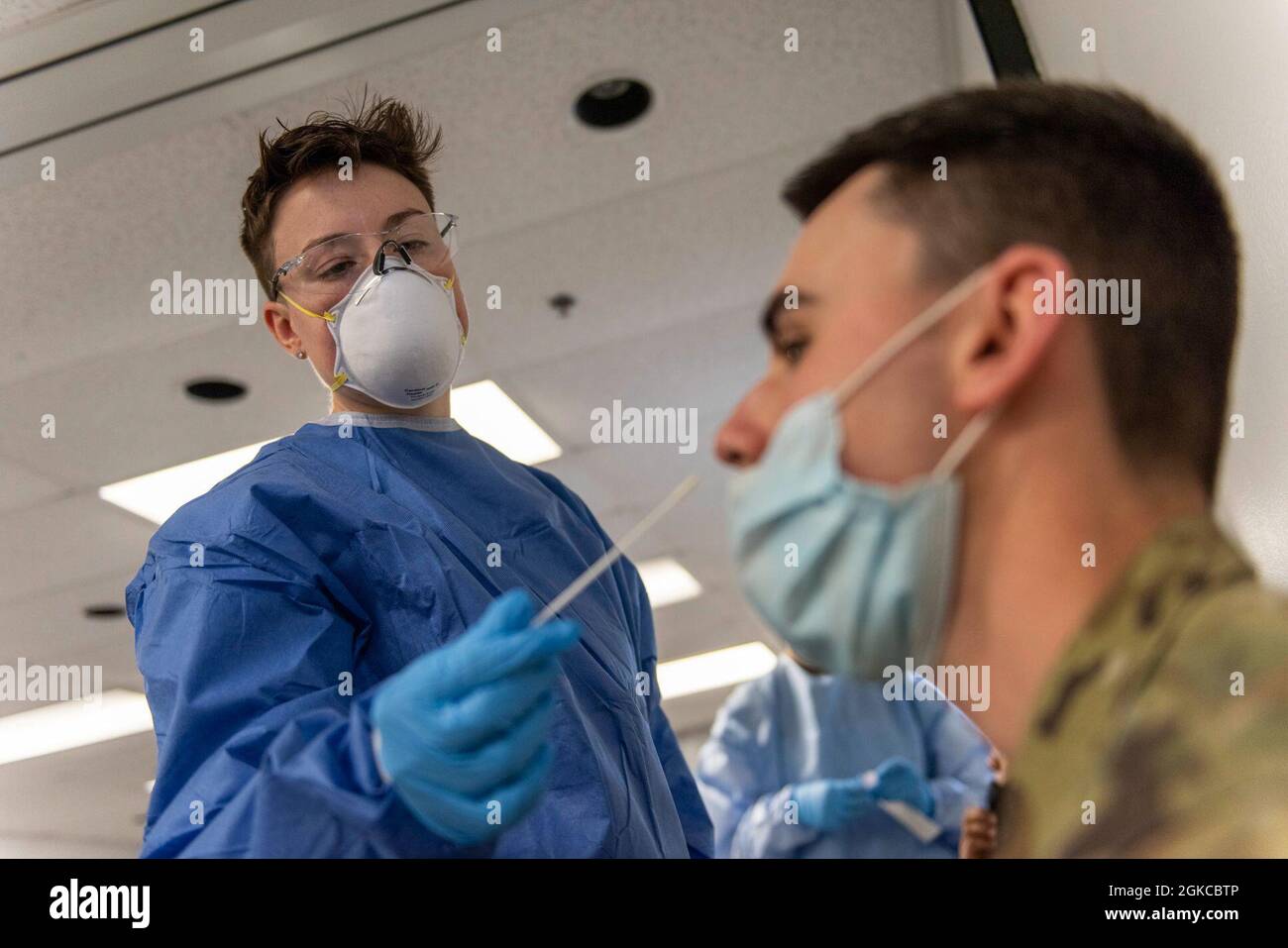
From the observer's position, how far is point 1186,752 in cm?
61

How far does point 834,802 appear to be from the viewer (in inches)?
89.0

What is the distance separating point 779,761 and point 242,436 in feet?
6.86

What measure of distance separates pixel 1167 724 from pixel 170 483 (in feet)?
12.5

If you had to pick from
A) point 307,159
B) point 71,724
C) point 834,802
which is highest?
point 307,159

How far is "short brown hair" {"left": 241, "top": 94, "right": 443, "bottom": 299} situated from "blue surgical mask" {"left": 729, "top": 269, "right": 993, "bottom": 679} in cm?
93

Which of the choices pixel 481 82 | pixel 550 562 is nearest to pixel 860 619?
pixel 550 562

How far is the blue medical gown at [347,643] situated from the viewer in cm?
104

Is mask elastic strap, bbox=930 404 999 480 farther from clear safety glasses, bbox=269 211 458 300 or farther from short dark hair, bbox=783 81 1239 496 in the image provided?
clear safety glasses, bbox=269 211 458 300

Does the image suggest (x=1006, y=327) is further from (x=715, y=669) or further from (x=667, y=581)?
(x=715, y=669)

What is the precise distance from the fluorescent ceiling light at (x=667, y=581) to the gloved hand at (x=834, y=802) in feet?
8.35

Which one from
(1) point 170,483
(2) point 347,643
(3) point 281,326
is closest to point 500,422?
(1) point 170,483

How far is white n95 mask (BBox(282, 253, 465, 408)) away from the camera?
4.72 ft

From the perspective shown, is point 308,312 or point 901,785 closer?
point 308,312

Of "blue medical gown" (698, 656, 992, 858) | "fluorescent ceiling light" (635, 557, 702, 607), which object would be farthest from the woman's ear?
"fluorescent ceiling light" (635, 557, 702, 607)
